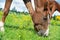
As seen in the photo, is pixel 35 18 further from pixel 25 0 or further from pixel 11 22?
pixel 11 22

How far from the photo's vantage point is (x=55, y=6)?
5684 mm

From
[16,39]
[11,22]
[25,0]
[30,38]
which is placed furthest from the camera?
[11,22]

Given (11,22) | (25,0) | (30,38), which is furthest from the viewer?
(11,22)

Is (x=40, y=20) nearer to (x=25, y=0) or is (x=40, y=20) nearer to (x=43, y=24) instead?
(x=43, y=24)

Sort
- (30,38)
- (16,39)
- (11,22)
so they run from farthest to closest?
(11,22)
(30,38)
(16,39)

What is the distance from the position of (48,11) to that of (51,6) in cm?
10

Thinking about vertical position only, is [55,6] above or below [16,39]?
above

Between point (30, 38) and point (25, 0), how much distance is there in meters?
0.79

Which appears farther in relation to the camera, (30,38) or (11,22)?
(11,22)

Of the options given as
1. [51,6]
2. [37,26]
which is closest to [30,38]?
[37,26]

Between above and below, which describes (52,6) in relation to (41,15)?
above

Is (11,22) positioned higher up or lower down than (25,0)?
lower down

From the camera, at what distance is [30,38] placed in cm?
562

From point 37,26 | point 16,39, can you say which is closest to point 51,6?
point 37,26
